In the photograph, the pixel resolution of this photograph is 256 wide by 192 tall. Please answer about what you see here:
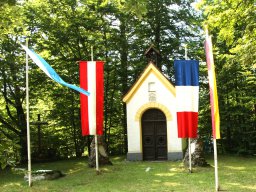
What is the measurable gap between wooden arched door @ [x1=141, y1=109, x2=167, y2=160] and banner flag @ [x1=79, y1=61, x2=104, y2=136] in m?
6.75

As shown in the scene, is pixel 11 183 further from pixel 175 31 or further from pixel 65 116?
pixel 175 31

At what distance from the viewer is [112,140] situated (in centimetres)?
2881

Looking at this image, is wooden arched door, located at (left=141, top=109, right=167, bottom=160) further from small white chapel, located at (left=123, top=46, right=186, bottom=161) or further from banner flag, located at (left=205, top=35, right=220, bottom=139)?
banner flag, located at (left=205, top=35, right=220, bottom=139)

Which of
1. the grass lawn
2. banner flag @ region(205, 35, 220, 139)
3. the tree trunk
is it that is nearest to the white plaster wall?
the tree trunk

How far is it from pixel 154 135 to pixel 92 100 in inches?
292

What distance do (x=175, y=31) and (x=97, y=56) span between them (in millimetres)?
6688

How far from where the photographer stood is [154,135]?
21.0 metres

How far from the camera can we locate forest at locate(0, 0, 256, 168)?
75.8ft

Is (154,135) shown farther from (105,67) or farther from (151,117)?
(105,67)

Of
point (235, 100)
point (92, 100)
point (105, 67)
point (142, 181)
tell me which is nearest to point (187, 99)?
point (142, 181)

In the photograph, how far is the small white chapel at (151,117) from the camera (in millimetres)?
20688

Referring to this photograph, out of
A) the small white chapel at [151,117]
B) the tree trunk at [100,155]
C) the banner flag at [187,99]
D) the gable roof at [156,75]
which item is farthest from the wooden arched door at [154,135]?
the banner flag at [187,99]

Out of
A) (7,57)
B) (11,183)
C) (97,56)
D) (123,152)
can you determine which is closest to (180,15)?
(97,56)

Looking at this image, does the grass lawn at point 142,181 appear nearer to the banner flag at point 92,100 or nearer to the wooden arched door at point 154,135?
the banner flag at point 92,100
